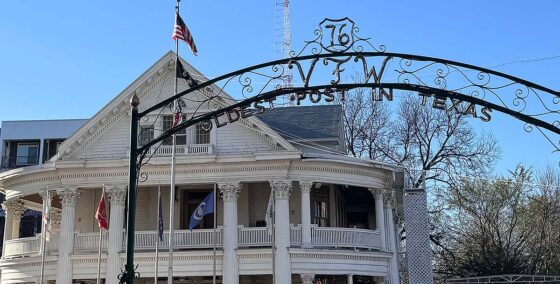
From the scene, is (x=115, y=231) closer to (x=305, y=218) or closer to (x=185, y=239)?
(x=185, y=239)

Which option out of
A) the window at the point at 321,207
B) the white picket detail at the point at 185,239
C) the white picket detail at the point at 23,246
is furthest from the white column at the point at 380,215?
the white picket detail at the point at 23,246

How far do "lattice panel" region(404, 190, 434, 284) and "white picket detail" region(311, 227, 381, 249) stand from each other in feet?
5.99

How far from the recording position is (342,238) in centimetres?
2914

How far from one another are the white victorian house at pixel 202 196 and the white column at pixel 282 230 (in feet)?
0.14

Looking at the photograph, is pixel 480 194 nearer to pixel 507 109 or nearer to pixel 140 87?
pixel 140 87

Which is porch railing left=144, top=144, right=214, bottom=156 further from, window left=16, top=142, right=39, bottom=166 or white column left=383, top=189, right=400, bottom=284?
window left=16, top=142, right=39, bottom=166

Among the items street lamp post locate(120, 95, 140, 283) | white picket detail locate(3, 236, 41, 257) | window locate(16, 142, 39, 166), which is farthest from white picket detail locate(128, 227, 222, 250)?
window locate(16, 142, 39, 166)

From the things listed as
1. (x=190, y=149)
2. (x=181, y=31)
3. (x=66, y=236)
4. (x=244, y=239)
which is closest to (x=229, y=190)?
(x=244, y=239)

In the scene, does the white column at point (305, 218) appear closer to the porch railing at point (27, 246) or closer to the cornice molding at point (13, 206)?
the porch railing at point (27, 246)

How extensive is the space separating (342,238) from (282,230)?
2.79 metres

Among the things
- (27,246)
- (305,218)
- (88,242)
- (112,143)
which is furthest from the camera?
(27,246)

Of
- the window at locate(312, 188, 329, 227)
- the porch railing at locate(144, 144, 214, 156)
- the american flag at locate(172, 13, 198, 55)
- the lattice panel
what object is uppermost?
the american flag at locate(172, 13, 198, 55)

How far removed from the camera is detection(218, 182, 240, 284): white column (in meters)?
28.0

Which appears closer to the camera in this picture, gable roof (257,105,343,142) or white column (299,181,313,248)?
white column (299,181,313,248)
